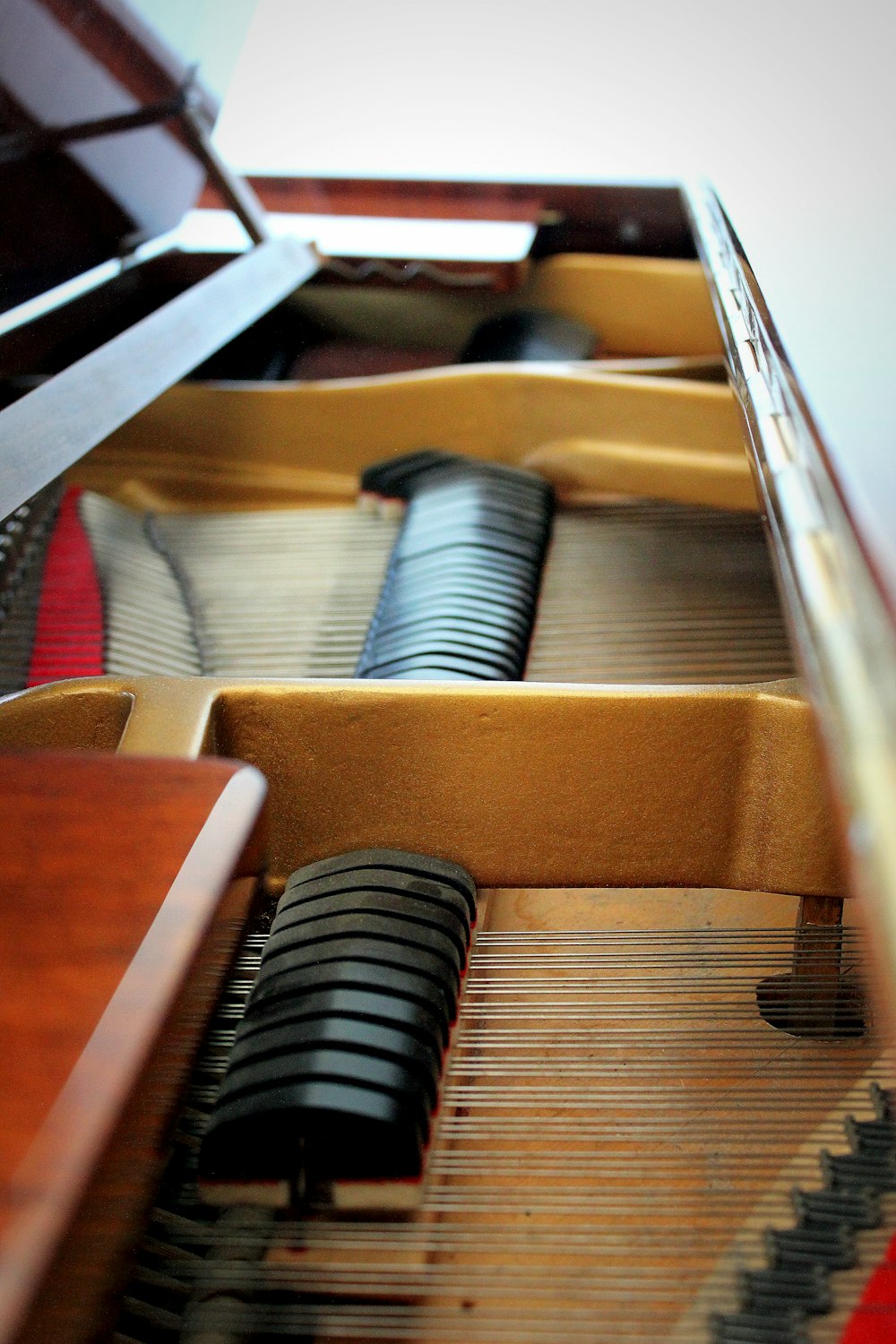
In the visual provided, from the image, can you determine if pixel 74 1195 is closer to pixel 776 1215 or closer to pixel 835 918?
pixel 776 1215

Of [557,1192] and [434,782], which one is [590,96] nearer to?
[434,782]

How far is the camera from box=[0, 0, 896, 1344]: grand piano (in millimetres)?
813

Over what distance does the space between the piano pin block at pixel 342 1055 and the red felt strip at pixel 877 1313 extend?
365 mm

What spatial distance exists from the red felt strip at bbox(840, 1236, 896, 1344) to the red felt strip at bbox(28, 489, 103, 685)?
1389 mm

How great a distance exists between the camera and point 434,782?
1.37 meters

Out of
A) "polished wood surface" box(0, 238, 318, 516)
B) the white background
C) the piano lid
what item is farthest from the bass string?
the piano lid

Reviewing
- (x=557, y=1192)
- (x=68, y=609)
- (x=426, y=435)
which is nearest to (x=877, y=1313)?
(x=557, y=1192)

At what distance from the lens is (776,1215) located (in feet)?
3.59

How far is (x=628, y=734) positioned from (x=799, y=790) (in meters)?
0.18

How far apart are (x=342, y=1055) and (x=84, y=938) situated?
41 cm

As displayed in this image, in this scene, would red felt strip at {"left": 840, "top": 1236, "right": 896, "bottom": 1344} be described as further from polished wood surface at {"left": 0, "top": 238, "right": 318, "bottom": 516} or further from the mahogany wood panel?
the mahogany wood panel

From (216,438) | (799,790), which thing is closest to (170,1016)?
(799,790)

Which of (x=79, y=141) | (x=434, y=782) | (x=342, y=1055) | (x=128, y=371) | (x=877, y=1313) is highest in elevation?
A: (x=79, y=141)

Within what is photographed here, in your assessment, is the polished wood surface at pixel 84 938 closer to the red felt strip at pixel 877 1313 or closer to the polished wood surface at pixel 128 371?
the red felt strip at pixel 877 1313
